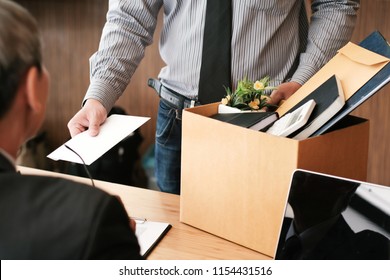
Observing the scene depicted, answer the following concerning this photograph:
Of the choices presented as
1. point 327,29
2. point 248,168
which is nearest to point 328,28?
point 327,29

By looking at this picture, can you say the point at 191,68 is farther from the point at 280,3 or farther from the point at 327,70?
the point at 327,70

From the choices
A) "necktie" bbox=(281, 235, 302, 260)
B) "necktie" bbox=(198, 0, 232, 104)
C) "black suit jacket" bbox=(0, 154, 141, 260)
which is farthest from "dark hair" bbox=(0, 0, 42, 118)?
"necktie" bbox=(198, 0, 232, 104)

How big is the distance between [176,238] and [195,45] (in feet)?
2.04

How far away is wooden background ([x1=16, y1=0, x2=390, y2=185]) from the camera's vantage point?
10.3 feet

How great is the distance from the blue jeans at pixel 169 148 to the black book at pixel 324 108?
23.2 inches

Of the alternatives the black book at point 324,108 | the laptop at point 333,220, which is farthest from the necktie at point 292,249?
the black book at point 324,108

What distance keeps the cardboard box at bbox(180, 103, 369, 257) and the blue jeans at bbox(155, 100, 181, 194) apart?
0.41 metres

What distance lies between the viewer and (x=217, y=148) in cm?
108

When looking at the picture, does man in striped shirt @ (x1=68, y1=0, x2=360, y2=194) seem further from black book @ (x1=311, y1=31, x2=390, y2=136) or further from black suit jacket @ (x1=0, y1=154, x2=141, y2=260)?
black suit jacket @ (x1=0, y1=154, x2=141, y2=260)

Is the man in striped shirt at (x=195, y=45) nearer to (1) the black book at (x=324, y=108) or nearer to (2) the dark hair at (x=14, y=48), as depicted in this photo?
(1) the black book at (x=324, y=108)

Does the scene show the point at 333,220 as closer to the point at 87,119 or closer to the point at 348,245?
the point at 348,245
